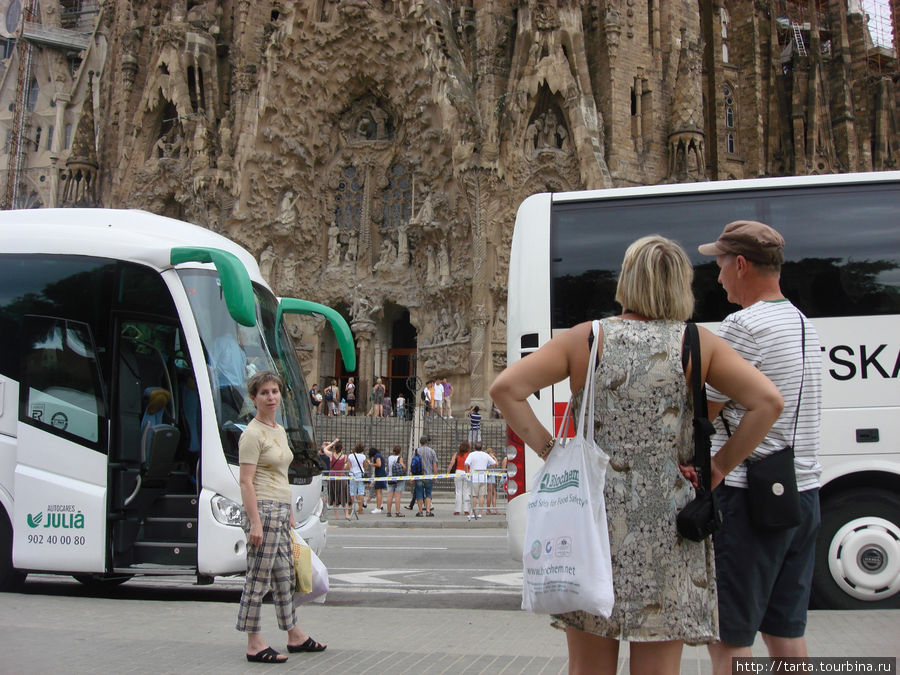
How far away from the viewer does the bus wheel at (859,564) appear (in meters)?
6.02

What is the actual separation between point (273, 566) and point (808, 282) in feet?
14.3

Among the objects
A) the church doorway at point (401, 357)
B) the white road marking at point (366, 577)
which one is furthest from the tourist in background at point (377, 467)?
the church doorway at point (401, 357)

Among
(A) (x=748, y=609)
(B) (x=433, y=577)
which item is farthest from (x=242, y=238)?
(A) (x=748, y=609)

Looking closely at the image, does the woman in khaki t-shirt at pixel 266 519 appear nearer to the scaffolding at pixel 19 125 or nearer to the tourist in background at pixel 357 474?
the tourist in background at pixel 357 474

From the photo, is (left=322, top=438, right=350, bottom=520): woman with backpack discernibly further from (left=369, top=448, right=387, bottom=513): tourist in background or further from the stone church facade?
the stone church facade

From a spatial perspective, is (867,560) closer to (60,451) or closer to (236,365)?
(236,365)

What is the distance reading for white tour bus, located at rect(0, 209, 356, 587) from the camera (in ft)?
22.7

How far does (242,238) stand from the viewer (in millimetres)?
29375

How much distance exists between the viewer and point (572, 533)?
2.60 m

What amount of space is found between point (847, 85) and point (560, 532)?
37.9m

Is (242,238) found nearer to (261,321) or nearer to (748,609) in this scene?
(261,321)

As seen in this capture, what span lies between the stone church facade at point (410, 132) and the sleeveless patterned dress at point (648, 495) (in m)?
Result: 23.9

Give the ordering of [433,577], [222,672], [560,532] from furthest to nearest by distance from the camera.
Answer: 1. [433,577]
2. [222,672]
3. [560,532]

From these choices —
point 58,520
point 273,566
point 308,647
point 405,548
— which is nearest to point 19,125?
point 405,548
